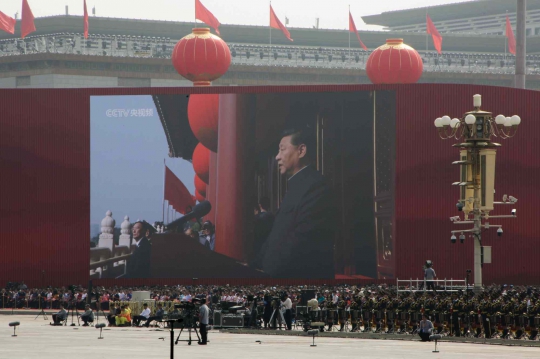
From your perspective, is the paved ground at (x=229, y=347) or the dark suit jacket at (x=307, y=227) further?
the dark suit jacket at (x=307, y=227)

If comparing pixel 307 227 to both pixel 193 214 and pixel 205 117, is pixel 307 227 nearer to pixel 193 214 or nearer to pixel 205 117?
pixel 193 214

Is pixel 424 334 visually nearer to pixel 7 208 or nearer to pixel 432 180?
pixel 432 180

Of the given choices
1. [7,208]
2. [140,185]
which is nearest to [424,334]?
[140,185]

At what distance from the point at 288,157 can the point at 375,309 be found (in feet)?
63.5

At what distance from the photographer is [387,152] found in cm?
5466

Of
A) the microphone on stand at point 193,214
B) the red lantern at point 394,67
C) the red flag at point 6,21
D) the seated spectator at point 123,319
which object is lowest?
the seated spectator at point 123,319

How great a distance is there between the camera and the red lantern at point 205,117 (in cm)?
5519

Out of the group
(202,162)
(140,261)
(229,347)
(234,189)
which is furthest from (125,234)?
(229,347)

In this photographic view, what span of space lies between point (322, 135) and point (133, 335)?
21439mm

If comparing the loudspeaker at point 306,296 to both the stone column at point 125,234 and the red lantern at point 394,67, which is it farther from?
the red lantern at point 394,67

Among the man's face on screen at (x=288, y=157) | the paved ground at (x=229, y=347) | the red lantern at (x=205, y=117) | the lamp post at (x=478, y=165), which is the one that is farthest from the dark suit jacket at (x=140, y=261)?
the lamp post at (x=478, y=165)

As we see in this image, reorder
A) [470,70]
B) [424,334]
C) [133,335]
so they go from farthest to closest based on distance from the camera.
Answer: [470,70]
[133,335]
[424,334]

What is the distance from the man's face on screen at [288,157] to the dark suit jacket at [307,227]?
0.44m

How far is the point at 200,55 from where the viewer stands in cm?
5684
